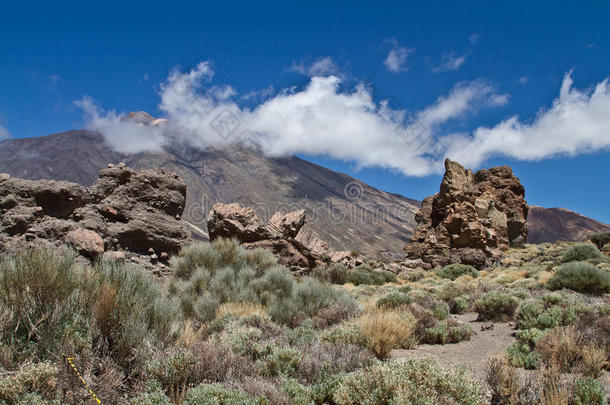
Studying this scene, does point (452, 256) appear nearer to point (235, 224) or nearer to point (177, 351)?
point (235, 224)

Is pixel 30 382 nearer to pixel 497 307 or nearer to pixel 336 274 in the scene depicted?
pixel 497 307

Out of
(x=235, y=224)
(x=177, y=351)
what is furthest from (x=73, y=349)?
(x=235, y=224)

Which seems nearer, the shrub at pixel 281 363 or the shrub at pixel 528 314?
the shrub at pixel 281 363

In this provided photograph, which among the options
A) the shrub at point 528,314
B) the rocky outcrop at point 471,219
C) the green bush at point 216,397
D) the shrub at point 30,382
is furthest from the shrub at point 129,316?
the rocky outcrop at point 471,219

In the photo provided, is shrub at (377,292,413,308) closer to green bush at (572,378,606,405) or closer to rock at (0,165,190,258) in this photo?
green bush at (572,378,606,405)

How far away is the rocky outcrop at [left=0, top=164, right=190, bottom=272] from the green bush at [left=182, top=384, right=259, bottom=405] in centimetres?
648

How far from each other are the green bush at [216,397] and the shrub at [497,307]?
7225 millimetres

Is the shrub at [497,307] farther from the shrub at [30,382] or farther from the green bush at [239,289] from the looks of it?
the shrub at [30,382]

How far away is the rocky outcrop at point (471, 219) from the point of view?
77.8 ft

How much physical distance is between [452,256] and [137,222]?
19.3 m

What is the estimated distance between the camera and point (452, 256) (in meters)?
22.8

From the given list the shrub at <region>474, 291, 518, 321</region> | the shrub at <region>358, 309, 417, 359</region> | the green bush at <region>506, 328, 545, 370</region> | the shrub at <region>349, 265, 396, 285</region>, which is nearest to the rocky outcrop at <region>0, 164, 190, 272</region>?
the shrub at <region>358, 309, 417, 359</region>

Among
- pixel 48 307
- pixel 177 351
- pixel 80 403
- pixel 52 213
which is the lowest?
pixel 80 403

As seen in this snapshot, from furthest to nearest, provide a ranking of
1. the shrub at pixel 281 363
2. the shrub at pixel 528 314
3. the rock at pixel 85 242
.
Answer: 1. the rock at pixel 85 242
2. the shrub at pixel 528 314
3. the shrub at pixel 281 363
